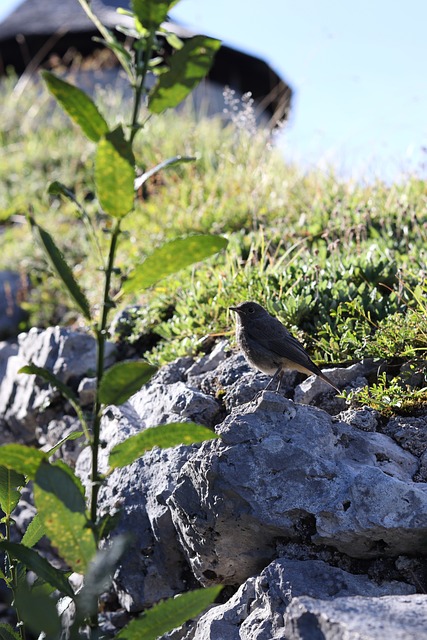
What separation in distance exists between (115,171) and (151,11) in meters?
0.48

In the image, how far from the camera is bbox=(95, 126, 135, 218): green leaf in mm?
2088

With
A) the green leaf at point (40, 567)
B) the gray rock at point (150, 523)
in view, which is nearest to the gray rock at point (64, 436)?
the gray rock at point (150, 523)

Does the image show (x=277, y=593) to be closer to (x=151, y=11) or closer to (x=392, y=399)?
(x=392, y=399)

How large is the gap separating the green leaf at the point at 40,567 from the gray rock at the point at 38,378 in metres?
2.83

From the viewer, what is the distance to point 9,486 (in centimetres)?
280

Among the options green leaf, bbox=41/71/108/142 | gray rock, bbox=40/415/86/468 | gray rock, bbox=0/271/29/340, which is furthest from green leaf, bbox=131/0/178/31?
gray rock, bbox=0/271/29/340

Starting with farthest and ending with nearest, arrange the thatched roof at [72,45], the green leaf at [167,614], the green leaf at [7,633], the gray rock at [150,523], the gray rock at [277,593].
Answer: the thatched roof at [72,45]
the gray rock at [150,523]
the gray rock at [277,593]
the green leaf at [7,633]
the green leaf at [167,614]

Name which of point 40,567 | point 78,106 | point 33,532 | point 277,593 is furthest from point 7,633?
point 78,106

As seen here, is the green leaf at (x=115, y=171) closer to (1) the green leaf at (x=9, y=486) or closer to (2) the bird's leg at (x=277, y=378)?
(1) the green leaf at (x=9, y=486)

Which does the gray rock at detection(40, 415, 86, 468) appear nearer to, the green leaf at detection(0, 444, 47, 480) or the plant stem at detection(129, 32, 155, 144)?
the green leaf at detection(0, 444, 47, 480)

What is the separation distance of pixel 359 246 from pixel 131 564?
3.05 m

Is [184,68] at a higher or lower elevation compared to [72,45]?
higher

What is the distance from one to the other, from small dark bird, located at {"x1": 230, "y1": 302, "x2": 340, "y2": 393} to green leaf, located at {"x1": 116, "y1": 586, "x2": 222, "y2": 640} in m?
1.79

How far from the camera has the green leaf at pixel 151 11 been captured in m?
2.11
